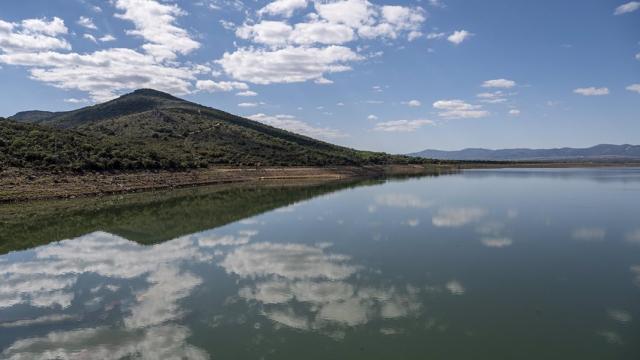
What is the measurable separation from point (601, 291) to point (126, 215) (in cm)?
2825

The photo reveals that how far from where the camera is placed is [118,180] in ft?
154

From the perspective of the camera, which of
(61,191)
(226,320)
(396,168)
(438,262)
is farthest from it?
(396,168)

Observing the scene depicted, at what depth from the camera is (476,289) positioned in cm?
1361

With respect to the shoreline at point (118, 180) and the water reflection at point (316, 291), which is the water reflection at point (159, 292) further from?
the shoreline at point (118, 180)

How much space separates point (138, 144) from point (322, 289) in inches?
2476

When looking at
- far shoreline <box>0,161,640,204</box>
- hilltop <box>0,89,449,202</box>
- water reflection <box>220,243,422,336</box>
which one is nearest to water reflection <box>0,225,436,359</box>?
water reflection <box>220,243,422,336</box>

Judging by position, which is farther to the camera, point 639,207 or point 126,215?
point 639,207

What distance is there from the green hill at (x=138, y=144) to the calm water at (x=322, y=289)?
21322 millimetres

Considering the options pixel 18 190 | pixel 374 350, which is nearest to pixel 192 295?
pixel 374 350

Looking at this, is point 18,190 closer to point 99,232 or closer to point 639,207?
point 99,232

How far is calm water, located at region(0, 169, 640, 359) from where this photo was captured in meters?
9.84

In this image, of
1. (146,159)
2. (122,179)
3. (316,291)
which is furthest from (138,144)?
(316,291)

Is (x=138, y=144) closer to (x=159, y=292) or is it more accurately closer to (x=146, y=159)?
(x=146, y=159)

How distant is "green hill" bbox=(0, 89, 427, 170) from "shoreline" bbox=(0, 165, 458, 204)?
1785mm
